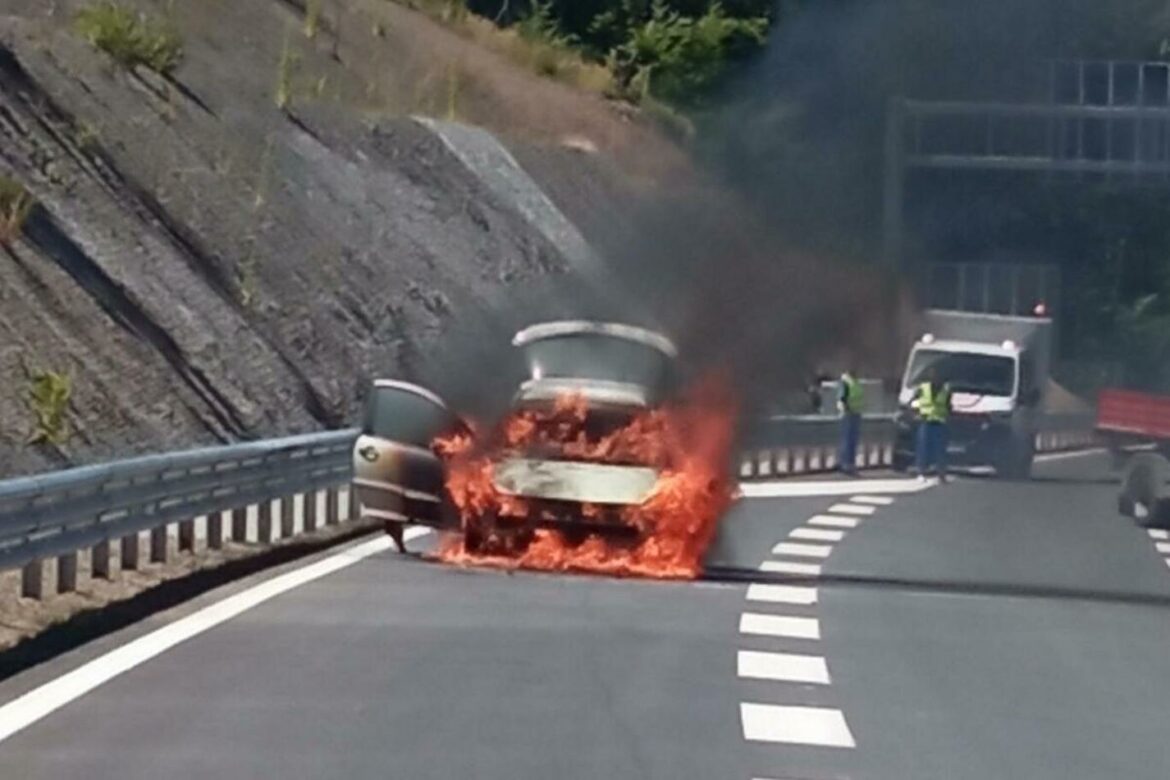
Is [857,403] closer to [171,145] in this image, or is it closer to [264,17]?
[171,145]

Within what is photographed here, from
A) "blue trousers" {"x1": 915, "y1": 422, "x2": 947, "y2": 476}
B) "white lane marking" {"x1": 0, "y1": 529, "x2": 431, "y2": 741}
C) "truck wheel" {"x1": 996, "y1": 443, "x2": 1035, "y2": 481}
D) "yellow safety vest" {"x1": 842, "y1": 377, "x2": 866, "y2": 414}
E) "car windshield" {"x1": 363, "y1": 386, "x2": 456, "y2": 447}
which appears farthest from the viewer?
"truck wheel" {"x1": 996, "y1": 443, "x2": 1035, "y2": 481}

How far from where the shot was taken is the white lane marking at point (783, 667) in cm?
1698

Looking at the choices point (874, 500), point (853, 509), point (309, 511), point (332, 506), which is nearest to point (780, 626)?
point (309, 511)

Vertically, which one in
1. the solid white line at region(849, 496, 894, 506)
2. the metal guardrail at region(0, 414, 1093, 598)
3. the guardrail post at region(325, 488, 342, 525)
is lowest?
the solid white line at region(849, 496, 894, 506)

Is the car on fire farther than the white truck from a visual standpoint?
No

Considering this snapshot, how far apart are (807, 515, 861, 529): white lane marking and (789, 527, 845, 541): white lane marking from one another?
0.86 metres

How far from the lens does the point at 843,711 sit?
15.6 meters

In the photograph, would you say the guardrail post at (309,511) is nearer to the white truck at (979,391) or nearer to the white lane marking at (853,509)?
the white lane marking at (853,509)

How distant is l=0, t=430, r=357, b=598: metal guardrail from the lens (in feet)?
60.0

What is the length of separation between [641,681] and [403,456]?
8211 millimetres

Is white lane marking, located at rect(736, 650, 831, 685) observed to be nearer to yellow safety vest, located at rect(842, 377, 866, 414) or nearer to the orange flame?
the orange flame

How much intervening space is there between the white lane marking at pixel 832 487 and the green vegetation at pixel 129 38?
923cm

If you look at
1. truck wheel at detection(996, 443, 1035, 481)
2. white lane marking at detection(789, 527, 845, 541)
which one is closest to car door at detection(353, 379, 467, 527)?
white lane marking at detection(789, 527, 845, 541)

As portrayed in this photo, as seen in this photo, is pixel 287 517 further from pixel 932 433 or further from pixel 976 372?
pixel 976 372
